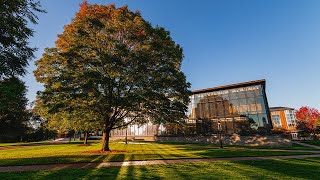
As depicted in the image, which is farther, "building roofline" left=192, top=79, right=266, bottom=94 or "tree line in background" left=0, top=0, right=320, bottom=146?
"building roofline" left=192, top=79, right=266, bottom=94

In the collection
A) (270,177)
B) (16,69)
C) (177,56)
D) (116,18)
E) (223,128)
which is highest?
(116,18)

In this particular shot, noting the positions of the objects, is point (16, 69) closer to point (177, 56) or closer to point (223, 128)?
point (177, 56)

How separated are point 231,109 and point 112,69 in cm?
3023

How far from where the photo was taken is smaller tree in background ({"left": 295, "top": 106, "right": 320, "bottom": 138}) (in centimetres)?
4909

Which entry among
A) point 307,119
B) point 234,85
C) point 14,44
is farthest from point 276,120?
point 14,44

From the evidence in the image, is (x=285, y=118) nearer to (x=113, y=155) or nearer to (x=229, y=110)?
(x=229, y=110)

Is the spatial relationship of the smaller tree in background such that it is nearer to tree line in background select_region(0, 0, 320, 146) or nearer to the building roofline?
the building roofline

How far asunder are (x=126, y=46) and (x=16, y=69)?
30.8 ft

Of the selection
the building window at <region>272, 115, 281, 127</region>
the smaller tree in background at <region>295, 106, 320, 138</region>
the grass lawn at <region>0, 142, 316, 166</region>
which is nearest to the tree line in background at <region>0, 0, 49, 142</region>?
the grass lawn at <region>0, 142, 316, 166</region>

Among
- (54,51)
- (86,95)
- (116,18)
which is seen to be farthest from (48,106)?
(116,18)

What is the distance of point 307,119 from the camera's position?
50.9m

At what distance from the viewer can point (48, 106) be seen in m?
16.5

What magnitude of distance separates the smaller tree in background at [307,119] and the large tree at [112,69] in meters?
47.4

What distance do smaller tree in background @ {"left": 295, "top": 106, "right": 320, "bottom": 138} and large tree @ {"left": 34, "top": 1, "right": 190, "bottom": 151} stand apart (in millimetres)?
47434
